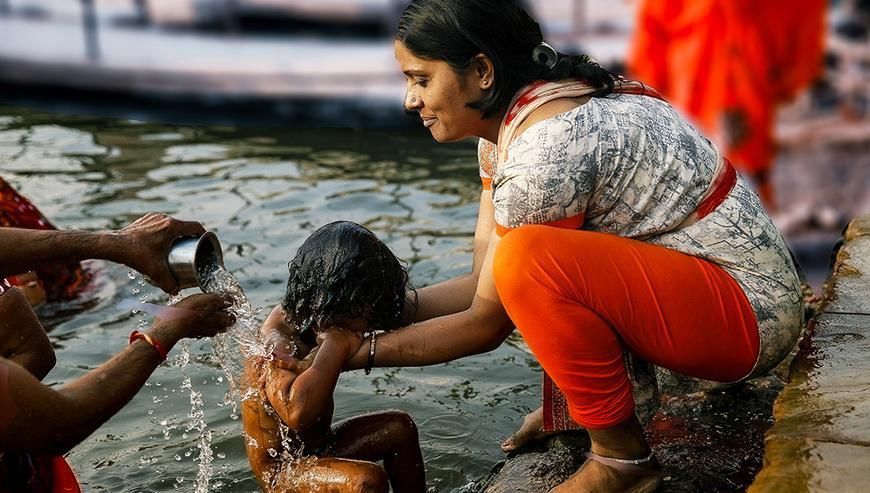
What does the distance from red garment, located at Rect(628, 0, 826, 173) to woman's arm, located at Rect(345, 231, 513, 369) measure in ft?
4.62

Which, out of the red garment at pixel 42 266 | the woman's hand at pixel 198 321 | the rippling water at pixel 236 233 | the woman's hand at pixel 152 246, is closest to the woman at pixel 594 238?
the woman's hand at pixel 198 321

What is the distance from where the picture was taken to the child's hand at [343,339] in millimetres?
3365

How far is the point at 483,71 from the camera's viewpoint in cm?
331

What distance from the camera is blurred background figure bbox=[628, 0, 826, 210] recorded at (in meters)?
4.32

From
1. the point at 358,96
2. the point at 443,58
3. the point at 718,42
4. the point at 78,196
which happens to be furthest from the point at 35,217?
the point at 358,96

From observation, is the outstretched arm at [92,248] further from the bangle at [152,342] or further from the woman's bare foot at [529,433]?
the woman's bare foot at [529,433]

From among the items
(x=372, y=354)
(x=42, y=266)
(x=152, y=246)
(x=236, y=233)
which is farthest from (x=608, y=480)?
(x=236, y=233)

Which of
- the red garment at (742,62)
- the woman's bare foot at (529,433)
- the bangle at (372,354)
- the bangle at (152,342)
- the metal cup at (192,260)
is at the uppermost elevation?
the red garment at (742,62)

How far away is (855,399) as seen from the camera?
10.4ft

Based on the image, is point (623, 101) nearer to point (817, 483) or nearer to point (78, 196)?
point (817, 483)

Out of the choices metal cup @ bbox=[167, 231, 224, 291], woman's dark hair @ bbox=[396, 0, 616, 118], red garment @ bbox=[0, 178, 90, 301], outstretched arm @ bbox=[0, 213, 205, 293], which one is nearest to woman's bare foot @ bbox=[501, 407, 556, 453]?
woman's dark hair @ bbox=[396, 0, 616, 118]

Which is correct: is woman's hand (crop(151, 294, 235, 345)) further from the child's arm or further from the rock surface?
the rock surface

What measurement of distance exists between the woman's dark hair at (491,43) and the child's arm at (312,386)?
2.55 ft

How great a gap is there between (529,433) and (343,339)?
0.83 metres
